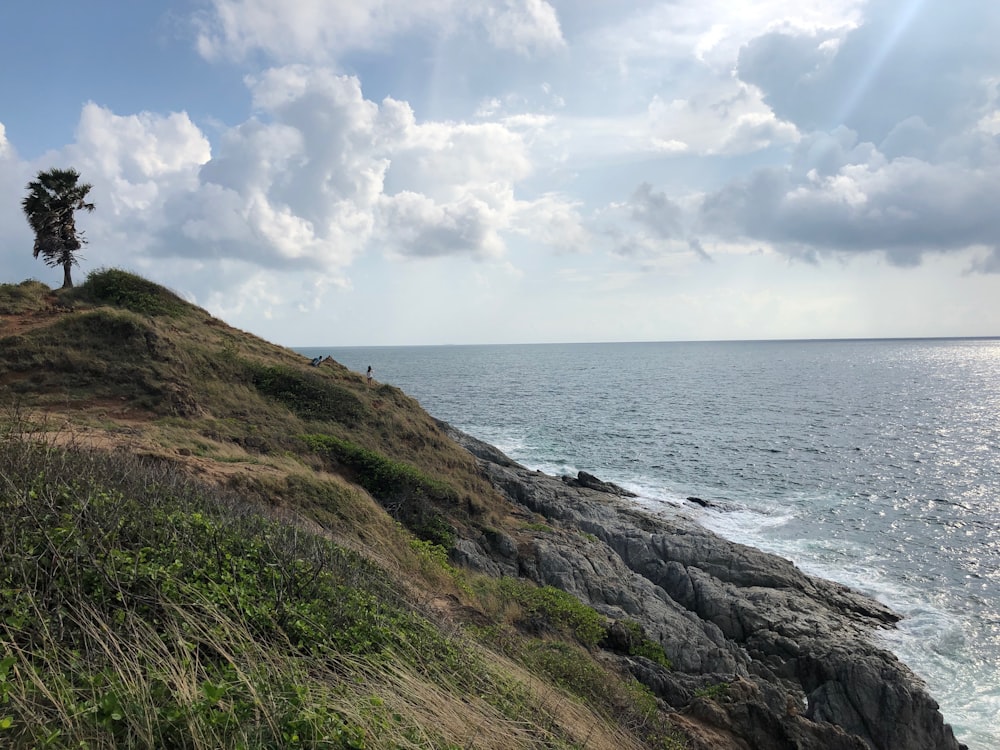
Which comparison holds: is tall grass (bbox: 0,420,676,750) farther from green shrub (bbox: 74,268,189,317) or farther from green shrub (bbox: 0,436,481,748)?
green shrub (bbox: 74,268,189,317)

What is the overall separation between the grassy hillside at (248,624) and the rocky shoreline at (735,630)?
90.1 inches

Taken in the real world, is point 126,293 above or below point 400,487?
above

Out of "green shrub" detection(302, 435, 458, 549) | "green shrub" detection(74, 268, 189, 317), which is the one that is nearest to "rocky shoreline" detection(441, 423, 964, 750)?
"green shrub" detection(302, 435, 458, 549)

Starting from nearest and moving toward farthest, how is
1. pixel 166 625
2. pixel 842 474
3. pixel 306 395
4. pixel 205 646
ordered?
pixel 166 625 < pixel 205 646 < pixel 306 395 < pixel 842 474

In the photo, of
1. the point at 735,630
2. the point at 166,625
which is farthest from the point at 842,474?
the point at 166,625

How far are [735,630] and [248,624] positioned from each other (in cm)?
1962

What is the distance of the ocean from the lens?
918 inches

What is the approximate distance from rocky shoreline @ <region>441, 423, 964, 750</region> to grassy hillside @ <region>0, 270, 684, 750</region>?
229 cm

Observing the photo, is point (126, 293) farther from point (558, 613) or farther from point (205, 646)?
point (205, 646)

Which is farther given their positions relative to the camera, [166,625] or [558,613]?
[558,613]

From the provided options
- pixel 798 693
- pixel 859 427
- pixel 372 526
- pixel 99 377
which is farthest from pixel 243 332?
pixel 859 427

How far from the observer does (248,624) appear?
6.18 meters

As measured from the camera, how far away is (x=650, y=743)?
30.4 feet

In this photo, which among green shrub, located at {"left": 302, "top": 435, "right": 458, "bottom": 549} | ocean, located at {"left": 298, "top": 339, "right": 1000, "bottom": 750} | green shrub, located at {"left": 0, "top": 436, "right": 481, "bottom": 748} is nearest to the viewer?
green shrub, located at {"left": 0, "top": 436, "right": 481, "bottom": 748}
